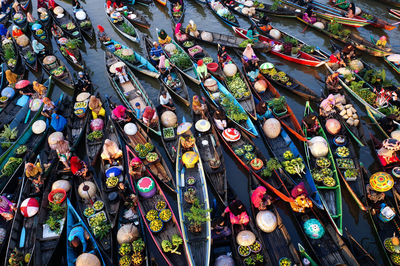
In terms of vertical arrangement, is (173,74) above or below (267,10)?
below

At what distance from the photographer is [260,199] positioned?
13.3m

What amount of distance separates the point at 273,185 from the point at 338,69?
12.7 metres

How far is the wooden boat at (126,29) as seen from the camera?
2750cm

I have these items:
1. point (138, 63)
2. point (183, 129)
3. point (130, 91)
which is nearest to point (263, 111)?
point (183, 129)

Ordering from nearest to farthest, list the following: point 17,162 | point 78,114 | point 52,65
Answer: point 17,162
point 78,114
point 52,65

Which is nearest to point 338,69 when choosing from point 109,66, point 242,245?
point 242,245

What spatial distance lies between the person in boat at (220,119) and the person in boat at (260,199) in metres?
5.52

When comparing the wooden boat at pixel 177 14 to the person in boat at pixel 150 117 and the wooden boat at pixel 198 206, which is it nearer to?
the person in boat at pixel 150 117

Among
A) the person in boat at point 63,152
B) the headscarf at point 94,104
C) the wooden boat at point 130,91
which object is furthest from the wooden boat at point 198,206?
the headscarf at point 94,104

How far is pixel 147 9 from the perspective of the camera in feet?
110

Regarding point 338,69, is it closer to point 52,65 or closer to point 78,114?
point 78,114

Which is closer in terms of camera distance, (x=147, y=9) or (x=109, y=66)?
(x=109, y=66)

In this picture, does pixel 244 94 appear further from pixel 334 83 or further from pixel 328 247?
pixel 328 247

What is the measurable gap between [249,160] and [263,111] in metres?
4.03
